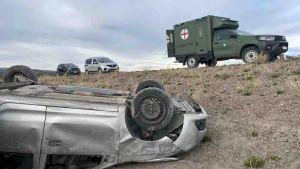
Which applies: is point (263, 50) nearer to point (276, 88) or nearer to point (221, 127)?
point (276, 88)

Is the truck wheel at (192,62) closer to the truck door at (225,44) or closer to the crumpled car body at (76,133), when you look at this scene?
the truck door at (225,44)

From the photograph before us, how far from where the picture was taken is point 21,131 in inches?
213

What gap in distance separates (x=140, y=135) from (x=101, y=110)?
2.20 ft

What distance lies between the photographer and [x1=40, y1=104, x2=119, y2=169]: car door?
549 centimetres

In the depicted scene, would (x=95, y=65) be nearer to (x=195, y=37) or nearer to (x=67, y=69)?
(x=67, y=69)

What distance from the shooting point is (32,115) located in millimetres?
5477

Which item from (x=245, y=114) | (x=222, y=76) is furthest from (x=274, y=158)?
(x=222, y=76)

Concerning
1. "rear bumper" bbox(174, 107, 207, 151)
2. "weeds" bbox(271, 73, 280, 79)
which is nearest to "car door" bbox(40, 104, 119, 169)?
"rear bumper" bbox(174, 107, 207, 151)

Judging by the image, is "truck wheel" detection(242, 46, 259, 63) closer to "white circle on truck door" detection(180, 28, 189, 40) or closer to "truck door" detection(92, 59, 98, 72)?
"white circle on truck door" detection(180, 28, 189, 40)

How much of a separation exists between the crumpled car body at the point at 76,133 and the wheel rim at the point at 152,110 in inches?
8.9

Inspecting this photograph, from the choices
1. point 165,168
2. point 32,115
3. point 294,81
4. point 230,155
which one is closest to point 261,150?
point 230,155

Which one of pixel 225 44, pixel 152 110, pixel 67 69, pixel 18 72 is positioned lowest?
pixel 152 110

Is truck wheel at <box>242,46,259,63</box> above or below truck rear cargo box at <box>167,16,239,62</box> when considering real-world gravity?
below

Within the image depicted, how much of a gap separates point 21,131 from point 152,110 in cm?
179
